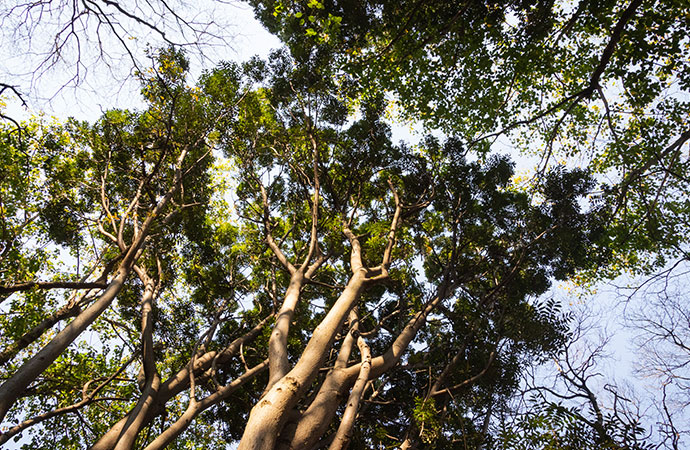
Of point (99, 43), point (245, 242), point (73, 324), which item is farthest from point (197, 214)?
point (99, 43)

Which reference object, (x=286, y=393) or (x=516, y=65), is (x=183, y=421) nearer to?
(x=286, y=393)

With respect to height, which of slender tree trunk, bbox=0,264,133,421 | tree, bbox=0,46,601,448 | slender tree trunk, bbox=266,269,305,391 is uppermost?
tree, bbox=0,46,601,448

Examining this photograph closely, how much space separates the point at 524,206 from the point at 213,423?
11.1m

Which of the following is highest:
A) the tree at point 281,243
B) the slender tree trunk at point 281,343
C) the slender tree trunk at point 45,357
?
the tree at point 281,243

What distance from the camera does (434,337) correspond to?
10859mm

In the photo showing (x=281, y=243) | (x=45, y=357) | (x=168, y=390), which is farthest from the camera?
(x=281, y=243)

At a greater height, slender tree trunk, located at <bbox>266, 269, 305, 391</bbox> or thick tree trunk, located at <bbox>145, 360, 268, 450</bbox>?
slender tree trunk, located at <bbox>266, 269, 305, 391</bbox>

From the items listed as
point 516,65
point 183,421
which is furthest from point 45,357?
point 516,65

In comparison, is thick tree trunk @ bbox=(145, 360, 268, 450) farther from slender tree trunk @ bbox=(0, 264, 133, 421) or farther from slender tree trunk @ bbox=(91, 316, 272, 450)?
slender tree trunk @ bbox=(0, 264, 133, 421)

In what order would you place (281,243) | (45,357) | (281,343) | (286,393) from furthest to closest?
(281,243) < (281,343) < (45,357) < (286,393)

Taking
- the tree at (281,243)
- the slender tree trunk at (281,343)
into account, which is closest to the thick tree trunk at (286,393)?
the slender tree trunk at (281,343)

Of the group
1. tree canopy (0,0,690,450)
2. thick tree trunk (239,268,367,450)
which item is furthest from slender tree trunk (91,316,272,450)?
thick tree trunk (239,268,367,450)

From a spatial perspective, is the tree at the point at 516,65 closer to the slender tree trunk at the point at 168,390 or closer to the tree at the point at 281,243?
the tree at the point at 281,243

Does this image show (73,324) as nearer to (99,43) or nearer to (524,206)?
(99,43)
